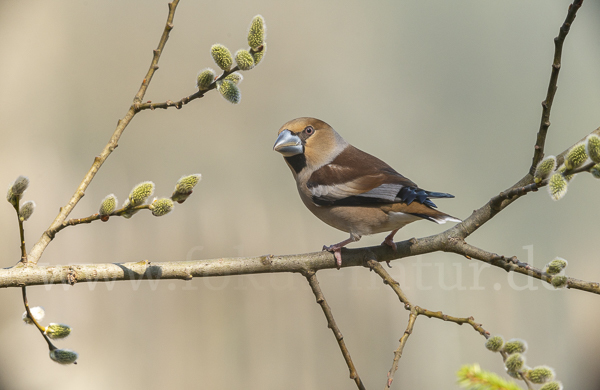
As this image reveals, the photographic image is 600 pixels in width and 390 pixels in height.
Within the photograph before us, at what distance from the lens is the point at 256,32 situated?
123 cm

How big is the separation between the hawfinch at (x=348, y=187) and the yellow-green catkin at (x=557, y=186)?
69 centimetres

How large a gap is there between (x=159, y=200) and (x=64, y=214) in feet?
0.98

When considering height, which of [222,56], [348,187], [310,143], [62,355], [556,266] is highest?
[310,143]

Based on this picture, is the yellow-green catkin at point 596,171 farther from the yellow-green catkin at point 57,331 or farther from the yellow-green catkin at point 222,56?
the yellow-green catkin at point 57,331

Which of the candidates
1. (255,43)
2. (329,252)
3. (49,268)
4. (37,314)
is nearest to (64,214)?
(49,268)

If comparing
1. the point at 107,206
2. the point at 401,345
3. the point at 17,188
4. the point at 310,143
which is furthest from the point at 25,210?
the point at 310,143

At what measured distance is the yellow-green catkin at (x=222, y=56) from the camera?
1223 millimetres

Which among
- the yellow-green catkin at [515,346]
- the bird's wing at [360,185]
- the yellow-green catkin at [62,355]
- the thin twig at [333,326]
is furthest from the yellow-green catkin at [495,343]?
the yellow-green catkin at [62,355]

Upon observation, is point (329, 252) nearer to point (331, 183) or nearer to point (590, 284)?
point (331, 183)

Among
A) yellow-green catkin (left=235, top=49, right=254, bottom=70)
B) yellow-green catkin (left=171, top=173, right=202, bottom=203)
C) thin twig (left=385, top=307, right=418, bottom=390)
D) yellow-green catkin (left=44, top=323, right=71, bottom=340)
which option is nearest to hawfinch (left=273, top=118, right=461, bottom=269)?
thin twig (left=385, top=307, right=418, bottom=390)

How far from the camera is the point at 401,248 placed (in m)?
1.65

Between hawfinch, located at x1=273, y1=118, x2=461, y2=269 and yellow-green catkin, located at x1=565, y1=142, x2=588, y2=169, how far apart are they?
704 millimetres

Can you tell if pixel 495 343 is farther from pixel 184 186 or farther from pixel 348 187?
pixel 348 187

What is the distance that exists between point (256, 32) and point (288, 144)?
93cm
